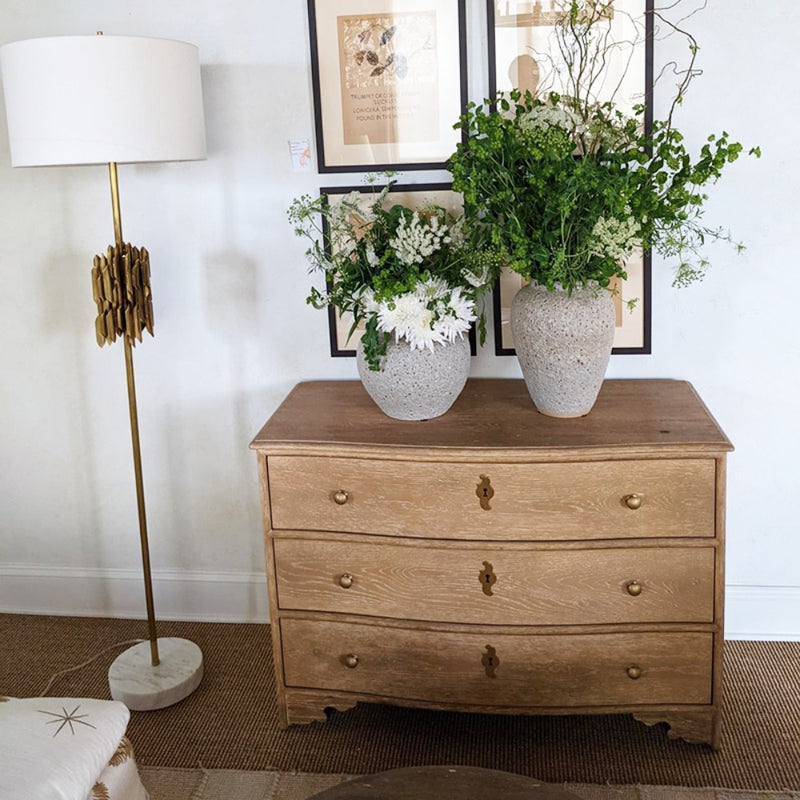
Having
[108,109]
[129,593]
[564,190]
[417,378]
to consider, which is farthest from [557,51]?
[129,593]

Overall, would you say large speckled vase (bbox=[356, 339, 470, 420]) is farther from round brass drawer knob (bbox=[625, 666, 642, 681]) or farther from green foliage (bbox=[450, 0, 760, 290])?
round brass drawer knob (bbox=[625, 666, 642, 681])

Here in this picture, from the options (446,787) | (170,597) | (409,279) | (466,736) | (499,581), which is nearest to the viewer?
(446,787)

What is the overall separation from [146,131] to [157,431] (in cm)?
99

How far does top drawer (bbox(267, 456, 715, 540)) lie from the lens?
2123 mm

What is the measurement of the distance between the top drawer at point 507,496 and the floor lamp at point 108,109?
618 millimetres

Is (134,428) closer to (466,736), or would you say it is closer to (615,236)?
(466,736)

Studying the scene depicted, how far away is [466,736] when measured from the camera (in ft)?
7.82

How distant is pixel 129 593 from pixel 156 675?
0.46m

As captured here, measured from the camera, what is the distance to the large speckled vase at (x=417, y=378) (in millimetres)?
2199

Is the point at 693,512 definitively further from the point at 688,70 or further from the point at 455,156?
the point at 688,70

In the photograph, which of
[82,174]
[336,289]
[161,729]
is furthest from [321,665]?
[82,174]

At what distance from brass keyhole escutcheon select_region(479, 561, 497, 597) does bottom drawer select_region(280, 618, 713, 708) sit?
4.1 inches

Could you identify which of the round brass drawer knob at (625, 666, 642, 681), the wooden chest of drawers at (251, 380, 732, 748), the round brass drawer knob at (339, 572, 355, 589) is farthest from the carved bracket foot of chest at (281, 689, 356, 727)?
the round brass drawer knob at (625, 666, 642, 681)

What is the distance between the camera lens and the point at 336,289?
2.25 m
